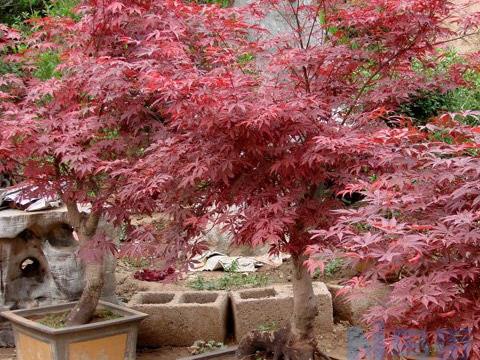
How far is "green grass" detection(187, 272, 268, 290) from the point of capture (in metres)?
5.22

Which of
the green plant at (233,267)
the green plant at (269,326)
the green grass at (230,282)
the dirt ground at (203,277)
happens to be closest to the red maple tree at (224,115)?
the dirt ground at (203,277)

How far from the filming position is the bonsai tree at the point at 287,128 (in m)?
2.59

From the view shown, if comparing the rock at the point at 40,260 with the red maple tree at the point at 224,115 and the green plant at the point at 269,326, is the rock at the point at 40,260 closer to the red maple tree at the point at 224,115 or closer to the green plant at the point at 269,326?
the red maple tree at the point at 224,115

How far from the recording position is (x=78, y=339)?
11.9ft

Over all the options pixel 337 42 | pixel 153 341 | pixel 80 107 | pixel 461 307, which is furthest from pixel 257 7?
pixel 153 341

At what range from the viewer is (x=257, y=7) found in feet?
10.8

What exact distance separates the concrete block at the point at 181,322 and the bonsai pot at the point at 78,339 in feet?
1.36

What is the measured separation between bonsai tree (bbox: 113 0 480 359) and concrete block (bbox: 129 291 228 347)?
947mm

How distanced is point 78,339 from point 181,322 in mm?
856

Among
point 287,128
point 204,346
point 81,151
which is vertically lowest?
point 204,346

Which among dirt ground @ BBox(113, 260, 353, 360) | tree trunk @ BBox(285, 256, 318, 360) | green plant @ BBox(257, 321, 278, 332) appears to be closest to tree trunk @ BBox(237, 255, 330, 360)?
tree trunk @ BBox(285, 256, 318, 360)

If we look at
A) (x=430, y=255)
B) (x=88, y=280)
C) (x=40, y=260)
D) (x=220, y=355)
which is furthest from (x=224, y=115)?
(x=40, y=260)

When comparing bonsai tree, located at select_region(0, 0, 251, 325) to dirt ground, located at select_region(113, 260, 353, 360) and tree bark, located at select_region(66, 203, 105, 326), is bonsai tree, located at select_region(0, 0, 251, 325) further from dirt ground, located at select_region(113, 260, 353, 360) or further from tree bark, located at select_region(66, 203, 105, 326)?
Answer: dirt ground, located at select_region(113, 260, 353, 360)

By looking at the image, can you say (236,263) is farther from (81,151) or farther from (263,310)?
(81,151)
